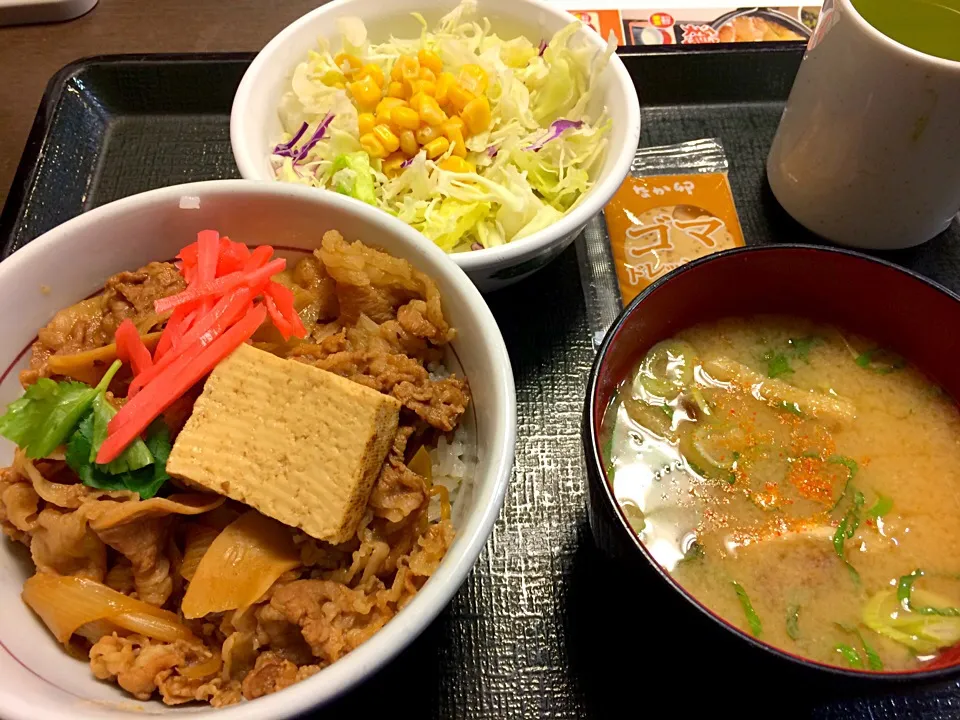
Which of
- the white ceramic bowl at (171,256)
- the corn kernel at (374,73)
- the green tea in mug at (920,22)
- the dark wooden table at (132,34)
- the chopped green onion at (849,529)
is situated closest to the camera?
the white ceramic bowl at (171,256)

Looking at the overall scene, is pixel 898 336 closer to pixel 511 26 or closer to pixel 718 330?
pixel 718 330

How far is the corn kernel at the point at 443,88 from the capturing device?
1888 mm

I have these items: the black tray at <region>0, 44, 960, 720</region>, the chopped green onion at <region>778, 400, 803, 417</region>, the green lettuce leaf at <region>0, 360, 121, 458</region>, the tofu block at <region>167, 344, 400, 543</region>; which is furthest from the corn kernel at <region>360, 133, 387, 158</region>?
the chopped green onion at <region>778, 400, 803, 417</region>

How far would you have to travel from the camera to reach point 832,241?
1921 mm

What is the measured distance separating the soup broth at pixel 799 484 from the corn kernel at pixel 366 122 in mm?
999

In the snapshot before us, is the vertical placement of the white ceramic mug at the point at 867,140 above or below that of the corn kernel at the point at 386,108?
below

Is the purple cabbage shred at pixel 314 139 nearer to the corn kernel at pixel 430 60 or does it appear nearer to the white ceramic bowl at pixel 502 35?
the white ceramic bowl at pixel 502 35

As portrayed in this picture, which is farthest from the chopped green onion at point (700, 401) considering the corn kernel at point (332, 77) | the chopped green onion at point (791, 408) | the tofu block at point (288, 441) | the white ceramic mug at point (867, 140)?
the corn kernel at point (332, 77)

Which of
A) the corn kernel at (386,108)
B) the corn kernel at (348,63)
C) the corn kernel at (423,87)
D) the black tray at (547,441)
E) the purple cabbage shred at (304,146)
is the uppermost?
the corn kernel at (348,63)

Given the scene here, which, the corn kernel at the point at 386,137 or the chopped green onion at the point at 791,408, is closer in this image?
the chopped green onion at the point at 791,408

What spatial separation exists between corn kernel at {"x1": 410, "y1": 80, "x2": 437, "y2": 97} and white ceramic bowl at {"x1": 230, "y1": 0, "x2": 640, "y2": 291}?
0.32 m

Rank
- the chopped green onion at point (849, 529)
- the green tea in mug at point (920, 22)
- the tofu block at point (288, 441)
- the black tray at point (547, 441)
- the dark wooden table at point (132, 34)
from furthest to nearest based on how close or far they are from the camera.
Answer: the dark wooden table at point (132, 34)
the green tea in mug at point (920, 22)
the black tray at point (547, 441)
the chopped green onion at point (849, 529)
the tofu block at point (288, 441)

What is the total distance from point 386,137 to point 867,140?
3.82 ft

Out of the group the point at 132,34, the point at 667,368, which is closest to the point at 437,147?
the point at 667,368
